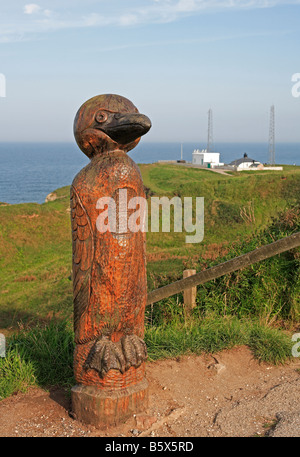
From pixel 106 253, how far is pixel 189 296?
223cm

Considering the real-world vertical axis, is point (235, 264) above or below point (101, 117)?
below

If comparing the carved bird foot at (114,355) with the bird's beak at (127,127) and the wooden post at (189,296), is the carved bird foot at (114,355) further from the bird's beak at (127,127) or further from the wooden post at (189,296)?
the wooden post at (189,296)

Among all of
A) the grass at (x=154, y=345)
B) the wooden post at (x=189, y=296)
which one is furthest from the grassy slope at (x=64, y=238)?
the grass at (x=154, y=345)

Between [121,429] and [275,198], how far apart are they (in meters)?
17.1

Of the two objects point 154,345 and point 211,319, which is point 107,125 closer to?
point 154,345

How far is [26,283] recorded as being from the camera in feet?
45.9

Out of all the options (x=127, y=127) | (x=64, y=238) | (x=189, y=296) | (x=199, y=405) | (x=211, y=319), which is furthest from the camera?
(x=64, y=238)

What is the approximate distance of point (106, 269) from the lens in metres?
3.67

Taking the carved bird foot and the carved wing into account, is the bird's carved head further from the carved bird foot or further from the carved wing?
the carved bird foot

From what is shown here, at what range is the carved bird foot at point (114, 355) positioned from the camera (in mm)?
3660

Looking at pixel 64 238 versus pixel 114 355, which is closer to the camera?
pixel 114 355

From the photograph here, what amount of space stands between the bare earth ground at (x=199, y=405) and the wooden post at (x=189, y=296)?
814mm

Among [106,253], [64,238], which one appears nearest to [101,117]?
[106,253]

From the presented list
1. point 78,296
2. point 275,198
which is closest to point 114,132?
point 78,296
